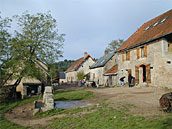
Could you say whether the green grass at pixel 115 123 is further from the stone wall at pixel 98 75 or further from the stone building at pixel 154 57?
the stone wall at pixel 98 75

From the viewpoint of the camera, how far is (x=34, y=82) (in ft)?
76.4

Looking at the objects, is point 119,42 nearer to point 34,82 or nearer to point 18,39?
point 34,82

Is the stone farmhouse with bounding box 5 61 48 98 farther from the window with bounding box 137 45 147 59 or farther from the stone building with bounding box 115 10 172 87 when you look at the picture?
the window with bounding box 137 45 147 59

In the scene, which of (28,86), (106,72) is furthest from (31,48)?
(106,72)

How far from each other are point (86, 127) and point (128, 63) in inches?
674

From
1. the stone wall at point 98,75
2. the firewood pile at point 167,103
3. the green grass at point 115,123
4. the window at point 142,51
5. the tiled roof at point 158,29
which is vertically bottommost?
the green grass at point 115,123

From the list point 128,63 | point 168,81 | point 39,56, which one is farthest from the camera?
point 128,63

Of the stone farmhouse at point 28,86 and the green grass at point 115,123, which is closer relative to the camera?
the green grass at point 115,123

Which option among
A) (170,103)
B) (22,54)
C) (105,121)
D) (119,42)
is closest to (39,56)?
(22,54)

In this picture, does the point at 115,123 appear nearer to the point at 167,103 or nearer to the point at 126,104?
the point at 167,103

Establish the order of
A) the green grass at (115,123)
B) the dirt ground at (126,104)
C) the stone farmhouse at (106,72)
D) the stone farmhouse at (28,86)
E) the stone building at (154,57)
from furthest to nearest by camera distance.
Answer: the stone farmhouse at (106,72) < the stone farmhouse at (28,86) < the stone building at (154,57) < the dirt ground at (126,104) < the green grass at (115,123)

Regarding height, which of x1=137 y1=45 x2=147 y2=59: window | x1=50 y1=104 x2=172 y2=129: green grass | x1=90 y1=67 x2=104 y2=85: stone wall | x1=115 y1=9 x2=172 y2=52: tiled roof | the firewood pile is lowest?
x1=50 y1=104 x2=172 y2=129: green grass

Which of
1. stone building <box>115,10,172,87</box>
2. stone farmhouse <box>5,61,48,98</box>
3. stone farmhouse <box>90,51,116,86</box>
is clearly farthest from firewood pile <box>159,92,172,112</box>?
stone farmhouse <box>90,51,116,86</box>

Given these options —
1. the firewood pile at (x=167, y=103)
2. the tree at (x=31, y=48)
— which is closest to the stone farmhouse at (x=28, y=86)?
the tree at (x=31, y=48)
